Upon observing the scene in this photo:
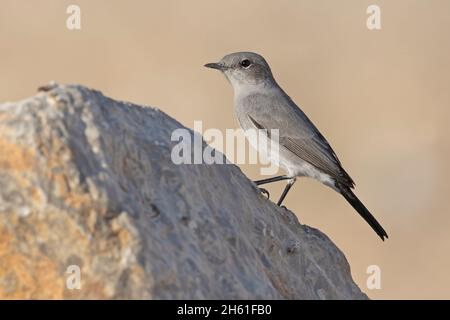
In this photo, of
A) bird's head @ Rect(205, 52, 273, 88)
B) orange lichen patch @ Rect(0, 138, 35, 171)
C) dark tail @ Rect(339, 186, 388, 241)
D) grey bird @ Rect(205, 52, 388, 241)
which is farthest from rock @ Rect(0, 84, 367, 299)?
bird's head @ Rect(205, 52, 273, 88)

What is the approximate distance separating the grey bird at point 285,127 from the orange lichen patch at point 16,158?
443 centimetres

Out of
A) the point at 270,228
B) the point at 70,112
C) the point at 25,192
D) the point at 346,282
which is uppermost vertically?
the point at 70,112

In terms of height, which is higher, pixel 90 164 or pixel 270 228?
pixel 90 164

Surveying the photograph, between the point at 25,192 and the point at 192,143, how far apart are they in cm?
162

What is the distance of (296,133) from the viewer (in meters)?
9.94

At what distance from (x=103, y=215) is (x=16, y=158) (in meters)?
0.56

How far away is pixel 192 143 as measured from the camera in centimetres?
653

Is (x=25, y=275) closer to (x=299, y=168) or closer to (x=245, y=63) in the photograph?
(x=299, y=168)

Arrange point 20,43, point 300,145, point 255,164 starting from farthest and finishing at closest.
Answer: point 20,43 → point 255,164 → point 300,145

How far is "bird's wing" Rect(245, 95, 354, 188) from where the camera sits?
31.9ft

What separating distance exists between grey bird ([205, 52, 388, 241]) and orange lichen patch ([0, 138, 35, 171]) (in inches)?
174
